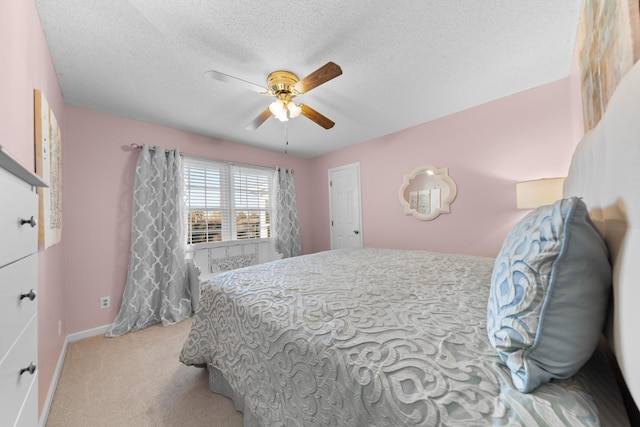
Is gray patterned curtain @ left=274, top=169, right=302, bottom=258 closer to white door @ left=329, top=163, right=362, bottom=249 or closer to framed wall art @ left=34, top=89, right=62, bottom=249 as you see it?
white door @ left=329, top=163, right=362, bottom=249

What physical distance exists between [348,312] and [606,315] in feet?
2.45

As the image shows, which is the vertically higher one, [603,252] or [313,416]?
[603,252]

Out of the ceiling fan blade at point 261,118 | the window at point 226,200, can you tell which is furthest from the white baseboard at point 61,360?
the ceiling fan blade at point 261,118

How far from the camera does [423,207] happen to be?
3.18 meters

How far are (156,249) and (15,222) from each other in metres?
2.50

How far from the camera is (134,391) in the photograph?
161cm

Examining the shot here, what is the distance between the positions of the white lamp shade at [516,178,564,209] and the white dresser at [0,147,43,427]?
2.97 meters

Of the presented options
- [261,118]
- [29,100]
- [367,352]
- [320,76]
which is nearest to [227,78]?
[261,118]

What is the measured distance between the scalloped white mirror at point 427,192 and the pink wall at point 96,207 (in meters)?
3.40

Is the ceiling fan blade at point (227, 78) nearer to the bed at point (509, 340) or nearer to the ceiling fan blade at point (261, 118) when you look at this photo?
the ceiling fan blade at point (261, 118)

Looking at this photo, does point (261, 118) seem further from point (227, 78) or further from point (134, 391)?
point (134, 391)

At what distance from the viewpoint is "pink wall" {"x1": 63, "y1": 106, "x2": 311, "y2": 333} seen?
2.38 meters

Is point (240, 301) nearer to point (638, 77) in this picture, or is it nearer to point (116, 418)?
point (116, 418)

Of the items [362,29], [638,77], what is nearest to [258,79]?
[362,29]
